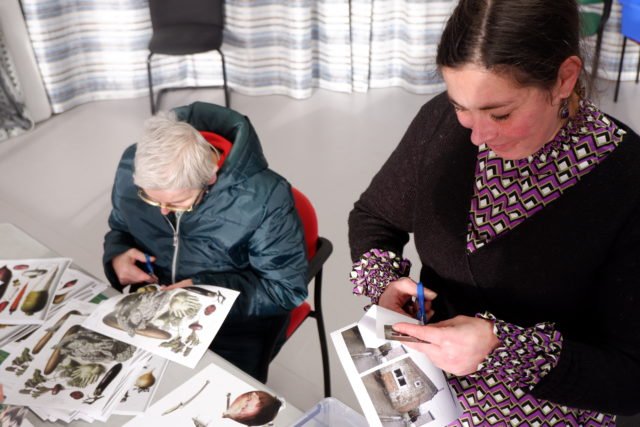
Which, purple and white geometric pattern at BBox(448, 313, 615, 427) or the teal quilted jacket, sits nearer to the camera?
purple and white geometric pattern at BBox(448, 313, 615, 427)

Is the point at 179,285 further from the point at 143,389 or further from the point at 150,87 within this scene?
the point at 150,87

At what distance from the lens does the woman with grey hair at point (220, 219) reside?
6.14 ft

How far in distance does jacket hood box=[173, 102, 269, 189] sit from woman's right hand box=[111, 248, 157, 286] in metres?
0.38

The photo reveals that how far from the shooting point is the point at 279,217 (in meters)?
1.94

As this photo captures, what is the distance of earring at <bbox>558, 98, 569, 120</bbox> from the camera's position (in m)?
1.22

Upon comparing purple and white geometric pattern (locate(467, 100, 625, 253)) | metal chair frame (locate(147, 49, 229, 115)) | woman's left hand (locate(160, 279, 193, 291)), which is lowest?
metal chair frame (locate(147, 49, 229, 115))

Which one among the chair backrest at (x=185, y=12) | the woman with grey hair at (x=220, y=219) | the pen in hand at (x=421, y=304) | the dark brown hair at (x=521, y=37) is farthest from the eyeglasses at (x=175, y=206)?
the chair backrest at (x=185, y=12)

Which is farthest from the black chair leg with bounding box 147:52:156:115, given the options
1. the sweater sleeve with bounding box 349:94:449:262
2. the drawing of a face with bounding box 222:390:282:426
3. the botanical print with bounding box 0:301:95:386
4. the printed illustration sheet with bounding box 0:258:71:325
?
the drawing of a face with bounding box 222:390:282:426

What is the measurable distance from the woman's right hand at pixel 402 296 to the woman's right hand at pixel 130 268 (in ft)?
2.91

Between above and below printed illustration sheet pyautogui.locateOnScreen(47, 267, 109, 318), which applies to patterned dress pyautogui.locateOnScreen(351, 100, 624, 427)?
above

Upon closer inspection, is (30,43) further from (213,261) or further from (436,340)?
(436,340)

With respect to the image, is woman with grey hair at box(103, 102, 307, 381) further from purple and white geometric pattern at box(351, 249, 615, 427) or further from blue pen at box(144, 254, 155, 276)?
purple and white geometric pattern at box(351, 249, 615, 427)

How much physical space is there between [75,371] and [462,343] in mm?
934

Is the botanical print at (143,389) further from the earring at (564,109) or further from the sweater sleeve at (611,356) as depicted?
the earring at (564,109)
